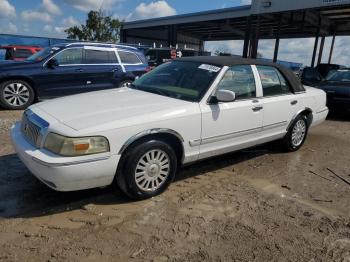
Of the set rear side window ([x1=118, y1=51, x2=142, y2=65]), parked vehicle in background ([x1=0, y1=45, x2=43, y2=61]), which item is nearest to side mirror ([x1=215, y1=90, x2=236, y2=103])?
rear side window ([x1=118, y1=51, x2=142, y2=65])

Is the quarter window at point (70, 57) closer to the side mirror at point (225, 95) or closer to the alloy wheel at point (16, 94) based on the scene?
the alloy wheel at point (16, 94)

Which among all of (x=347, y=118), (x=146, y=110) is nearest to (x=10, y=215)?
(x=146, y=110)

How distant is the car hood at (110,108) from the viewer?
3.41 metres

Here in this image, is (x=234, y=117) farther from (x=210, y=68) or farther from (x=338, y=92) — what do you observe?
(x=338, y=92)

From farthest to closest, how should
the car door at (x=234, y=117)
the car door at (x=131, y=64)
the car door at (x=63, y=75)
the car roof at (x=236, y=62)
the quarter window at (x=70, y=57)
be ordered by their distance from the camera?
1. the car door at (x=131, y=64)
2. the quarter window at (x=70, y=57)
3. the car door at (x=63, y=75)
4. the car roof at (x=236, y=62)
5. the car door at (x=234, y=117)

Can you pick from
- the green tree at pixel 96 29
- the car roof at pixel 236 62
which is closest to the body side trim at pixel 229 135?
the car roof at pixel 236 62

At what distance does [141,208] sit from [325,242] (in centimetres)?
182

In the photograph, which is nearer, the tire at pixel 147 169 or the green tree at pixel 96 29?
the tire at pixel 147 169

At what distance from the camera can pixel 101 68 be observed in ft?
30.0

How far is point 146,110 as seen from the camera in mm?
3727

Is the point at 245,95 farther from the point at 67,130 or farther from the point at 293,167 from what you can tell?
the point at 67,130

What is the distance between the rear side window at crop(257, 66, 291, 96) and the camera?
198 inches

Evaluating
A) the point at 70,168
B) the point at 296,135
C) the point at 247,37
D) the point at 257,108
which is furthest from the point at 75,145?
the point at 247,37

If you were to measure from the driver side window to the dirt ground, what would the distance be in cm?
111
